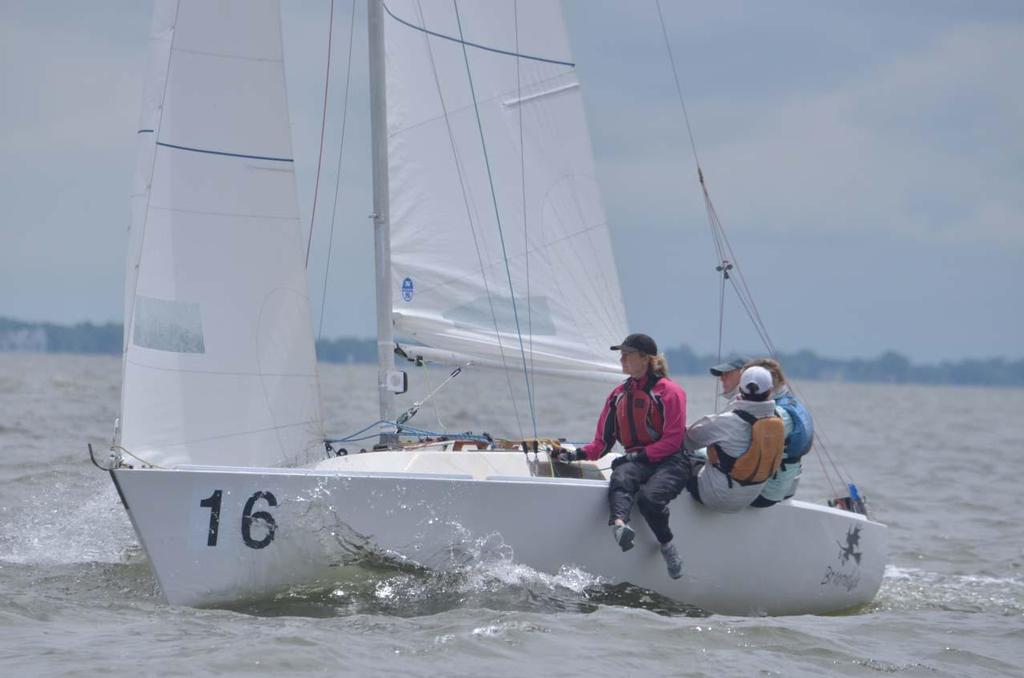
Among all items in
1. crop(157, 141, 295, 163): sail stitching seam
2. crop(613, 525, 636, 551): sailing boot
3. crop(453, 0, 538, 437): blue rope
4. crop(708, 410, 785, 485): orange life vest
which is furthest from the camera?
crop(453, 0, 538, 437): blue rope

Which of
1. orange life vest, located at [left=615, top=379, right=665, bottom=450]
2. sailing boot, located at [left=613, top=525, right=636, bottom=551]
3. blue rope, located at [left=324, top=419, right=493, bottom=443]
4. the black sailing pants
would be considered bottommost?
sailing boot, located at [left=613, top=525, right=636, bottom=551]

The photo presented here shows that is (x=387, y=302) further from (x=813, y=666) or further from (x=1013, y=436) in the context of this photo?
(x=1013, y=436)

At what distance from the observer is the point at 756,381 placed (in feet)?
23.5

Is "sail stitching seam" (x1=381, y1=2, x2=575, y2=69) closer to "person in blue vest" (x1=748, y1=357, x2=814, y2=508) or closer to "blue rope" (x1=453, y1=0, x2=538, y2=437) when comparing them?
"blue rope" (x1=453, y1=0, x2=538, y2=437)

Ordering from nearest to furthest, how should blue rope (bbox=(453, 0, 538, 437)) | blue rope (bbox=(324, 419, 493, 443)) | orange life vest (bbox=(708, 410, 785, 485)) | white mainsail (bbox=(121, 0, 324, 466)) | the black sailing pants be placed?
1. the black sailing pants
2. orange life vest (bbox=(708, 410, 785, 485))
3. white mainsail (bbox=(121, 0, 324, 466))
4. blue rope (bbox=(324, 419, 493, 443))
5. blue rope (bbox=(453, 0, 538, 437))

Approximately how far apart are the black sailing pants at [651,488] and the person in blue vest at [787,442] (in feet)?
1.75

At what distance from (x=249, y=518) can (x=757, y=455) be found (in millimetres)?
2505

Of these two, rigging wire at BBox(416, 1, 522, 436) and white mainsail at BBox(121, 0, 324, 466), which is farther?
rigging wire at BBox(416, 1, 522, 436)

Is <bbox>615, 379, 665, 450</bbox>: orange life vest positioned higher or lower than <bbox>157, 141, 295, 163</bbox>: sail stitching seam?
lower

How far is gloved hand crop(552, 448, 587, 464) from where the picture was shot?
7.48 meters

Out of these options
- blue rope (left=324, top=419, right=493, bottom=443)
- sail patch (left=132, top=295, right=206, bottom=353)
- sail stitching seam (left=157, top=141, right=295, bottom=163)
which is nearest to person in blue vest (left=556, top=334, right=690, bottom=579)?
blue rope (left=324, top=419, right=493, bottom=443)

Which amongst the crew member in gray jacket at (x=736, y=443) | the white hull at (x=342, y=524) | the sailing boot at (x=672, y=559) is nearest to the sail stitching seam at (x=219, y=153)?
the white hull at (x=342, y=524)

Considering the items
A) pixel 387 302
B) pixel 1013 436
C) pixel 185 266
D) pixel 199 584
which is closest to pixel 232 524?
pixel 199 584

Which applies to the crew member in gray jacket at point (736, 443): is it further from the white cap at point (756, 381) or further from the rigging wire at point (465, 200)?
the rigging wire at point (465, 200)
